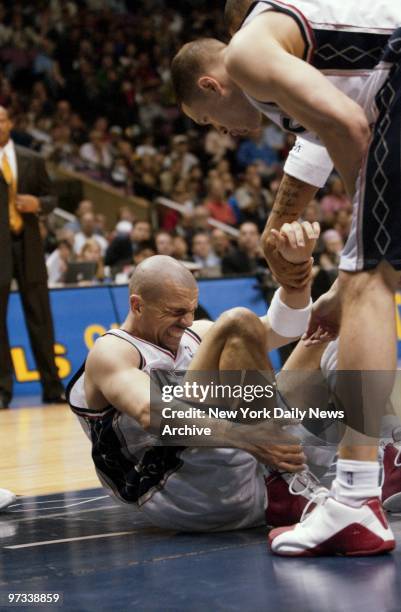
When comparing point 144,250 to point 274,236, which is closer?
point 274,236

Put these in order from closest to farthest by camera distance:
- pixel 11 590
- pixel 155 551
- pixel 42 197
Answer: pixel 11 590
pixel 155 551
pixel 42 197

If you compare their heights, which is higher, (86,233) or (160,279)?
(160,279)

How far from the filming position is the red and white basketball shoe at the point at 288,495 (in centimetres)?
305

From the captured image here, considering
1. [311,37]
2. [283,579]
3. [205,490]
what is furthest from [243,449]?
[311,37]

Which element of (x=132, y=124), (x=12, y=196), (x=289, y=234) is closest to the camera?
(x=289, y=234)

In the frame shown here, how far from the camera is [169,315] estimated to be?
3373 millimetres

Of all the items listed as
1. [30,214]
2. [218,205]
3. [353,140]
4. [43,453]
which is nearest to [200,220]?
[218,205]

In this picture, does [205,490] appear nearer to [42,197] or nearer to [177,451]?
[177,451]

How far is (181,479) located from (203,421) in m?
0.23

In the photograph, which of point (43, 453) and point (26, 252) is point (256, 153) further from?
point (43, 453)

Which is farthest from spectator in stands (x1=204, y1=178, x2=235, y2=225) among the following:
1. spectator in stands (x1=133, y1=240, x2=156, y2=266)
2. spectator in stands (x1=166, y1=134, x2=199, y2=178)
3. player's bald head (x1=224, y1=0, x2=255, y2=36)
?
player's bald head (x1=224, y1=0, x2=255, y2=36)

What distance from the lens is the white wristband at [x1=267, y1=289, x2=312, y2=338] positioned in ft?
11.1

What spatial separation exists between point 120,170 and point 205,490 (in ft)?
42.3

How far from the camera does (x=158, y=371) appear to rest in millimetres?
3268
